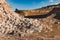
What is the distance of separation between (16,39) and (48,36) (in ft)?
13.9

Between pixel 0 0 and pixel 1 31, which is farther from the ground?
pixel 0 0

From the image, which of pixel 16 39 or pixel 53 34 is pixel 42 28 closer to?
pixel 53 34

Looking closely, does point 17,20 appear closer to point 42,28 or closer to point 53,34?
point 42,28

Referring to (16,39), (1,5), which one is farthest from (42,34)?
(1,5)

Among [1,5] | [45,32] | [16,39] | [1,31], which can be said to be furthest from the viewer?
[1,5]

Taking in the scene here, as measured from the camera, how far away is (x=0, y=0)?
98.4 feet

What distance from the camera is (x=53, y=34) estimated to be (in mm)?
25797

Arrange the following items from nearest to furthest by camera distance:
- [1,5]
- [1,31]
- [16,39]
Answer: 1. [16,39]
2. [1,31]
3. [1,5]

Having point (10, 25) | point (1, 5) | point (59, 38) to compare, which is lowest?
point (59, 38)

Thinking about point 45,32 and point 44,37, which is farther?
point 45,32

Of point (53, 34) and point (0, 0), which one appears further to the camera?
point (0, 0)

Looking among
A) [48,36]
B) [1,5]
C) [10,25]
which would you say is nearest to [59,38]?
[48,36]

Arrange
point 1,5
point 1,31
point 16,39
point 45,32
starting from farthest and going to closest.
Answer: point 1,5, point 45,32, point 1,31, point 16,39

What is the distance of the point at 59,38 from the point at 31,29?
13.1ft
